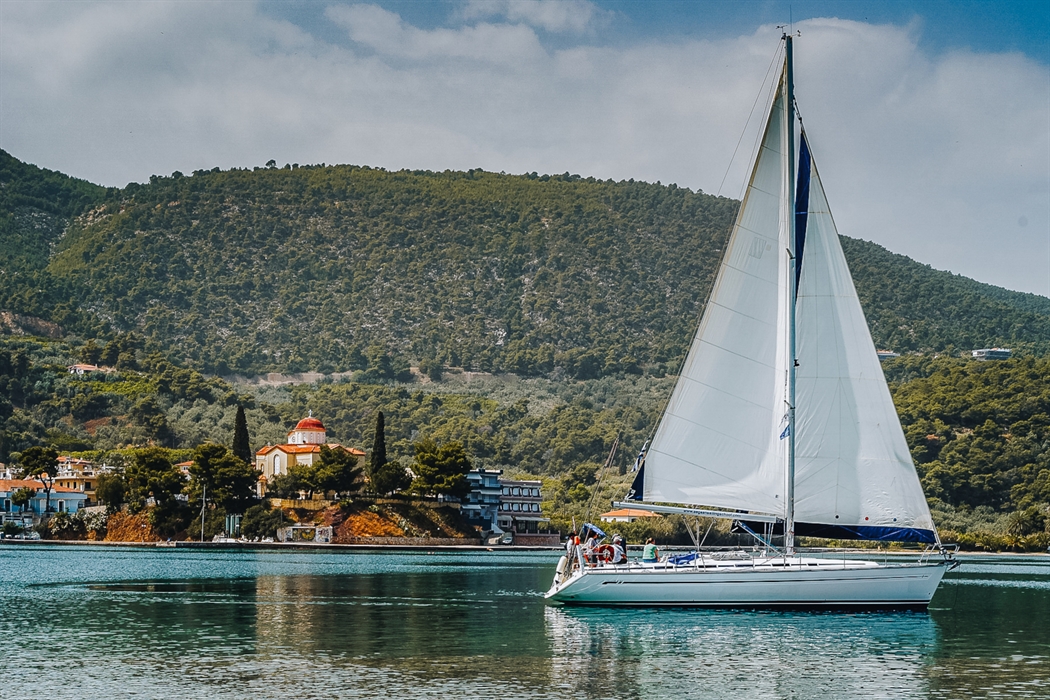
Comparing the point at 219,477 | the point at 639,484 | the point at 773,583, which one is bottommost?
the point at 773,583

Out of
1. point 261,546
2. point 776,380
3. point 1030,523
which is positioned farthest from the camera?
point 1030,523

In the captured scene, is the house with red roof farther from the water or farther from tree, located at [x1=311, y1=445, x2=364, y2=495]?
the water

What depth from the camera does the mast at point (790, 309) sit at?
1553 inches

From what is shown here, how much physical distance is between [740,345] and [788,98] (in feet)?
25.0

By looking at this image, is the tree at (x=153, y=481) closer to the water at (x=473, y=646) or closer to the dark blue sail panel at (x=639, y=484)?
the water at (x=473, y=646)

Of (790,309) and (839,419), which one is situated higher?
(790,309)

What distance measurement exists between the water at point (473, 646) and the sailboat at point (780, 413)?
1.39 metres

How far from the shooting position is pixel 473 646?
34125mm

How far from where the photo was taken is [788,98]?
130ft

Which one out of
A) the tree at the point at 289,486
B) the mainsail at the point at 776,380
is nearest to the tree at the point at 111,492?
the tree at the point at 289,486

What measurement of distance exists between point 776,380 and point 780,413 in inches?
40.0

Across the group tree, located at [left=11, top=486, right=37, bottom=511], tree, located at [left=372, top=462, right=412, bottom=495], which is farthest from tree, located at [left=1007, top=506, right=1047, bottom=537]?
tree, located at [left=11, top=486, right=37, bottom=511]

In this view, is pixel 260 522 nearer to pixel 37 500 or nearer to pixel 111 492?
pixel 111 492

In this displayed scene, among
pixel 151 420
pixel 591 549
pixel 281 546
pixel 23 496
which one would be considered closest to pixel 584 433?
pixel 151 420
